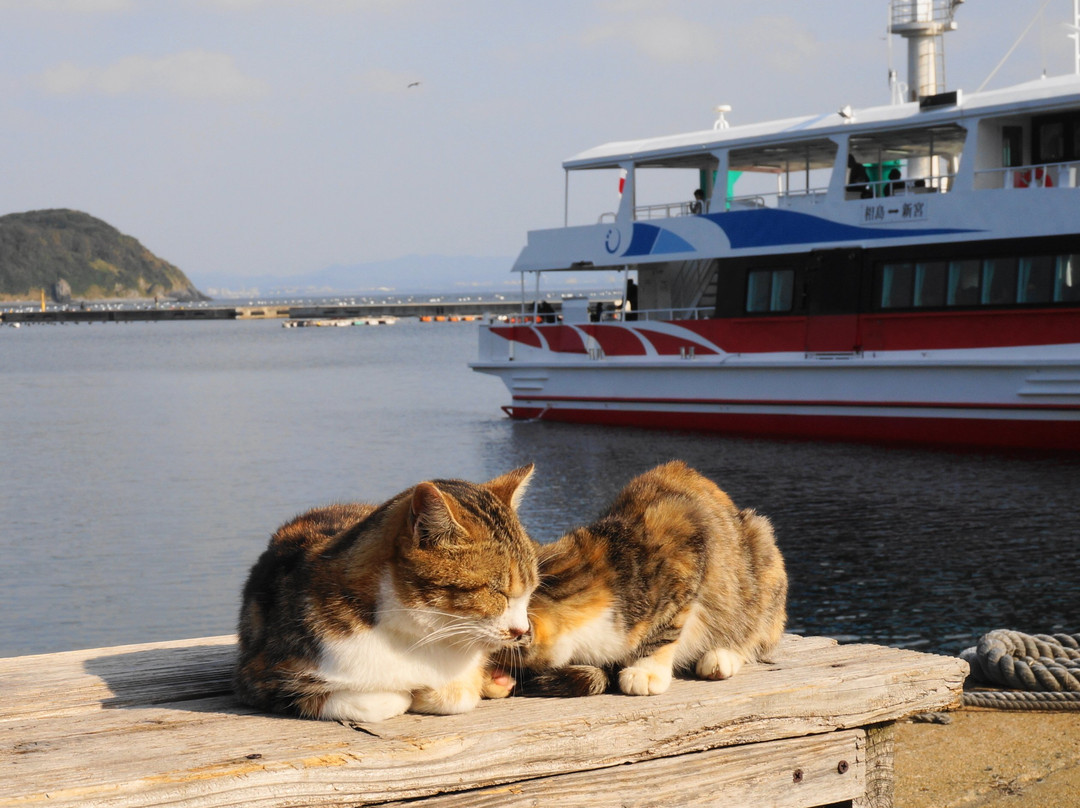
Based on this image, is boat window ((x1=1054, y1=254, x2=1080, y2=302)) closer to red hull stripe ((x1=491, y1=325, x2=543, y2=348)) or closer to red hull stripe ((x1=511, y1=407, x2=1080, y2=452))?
red hull stripe ((x1=511, y1=407, x2=1080, y2=452))

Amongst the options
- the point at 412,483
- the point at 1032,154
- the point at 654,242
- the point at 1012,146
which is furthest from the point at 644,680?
the point at 654,242

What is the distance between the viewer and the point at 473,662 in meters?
2.75

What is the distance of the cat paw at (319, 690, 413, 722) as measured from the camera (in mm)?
2617

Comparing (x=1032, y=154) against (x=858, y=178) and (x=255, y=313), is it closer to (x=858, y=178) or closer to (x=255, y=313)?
(x=858, y=178)

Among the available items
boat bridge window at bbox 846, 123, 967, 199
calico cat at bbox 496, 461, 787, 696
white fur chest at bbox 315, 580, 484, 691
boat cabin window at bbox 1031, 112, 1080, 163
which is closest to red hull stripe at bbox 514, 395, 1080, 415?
boat bridge window at bbox 846, 123, 967, 199

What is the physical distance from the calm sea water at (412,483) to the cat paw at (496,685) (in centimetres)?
726

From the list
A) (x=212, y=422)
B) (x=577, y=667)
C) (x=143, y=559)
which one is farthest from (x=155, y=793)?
(x=212, y=422)

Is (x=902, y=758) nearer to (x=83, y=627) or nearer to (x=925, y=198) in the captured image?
(x=83, y=627)

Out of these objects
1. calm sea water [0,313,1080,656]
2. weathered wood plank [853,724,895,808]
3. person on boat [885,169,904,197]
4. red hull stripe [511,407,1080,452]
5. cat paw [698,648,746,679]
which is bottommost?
calm sea water [0,313,1080,656]

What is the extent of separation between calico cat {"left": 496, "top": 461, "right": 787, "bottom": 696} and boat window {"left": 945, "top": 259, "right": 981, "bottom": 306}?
55.1 feet

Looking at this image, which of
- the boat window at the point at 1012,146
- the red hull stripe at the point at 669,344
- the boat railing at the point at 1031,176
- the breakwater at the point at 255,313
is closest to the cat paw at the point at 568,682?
the boat railing at the point at 1031,176

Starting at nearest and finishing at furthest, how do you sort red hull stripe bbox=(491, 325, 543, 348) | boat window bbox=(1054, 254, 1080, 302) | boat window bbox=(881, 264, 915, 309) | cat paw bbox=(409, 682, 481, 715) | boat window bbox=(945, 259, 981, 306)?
cat paw bbox=(409, 682, 481, 715) < boat window bbox=(1054, 254, 1080, 302) < boat window bbox=(945, 259, 981, 306) < boat window bbox=(881, 264, 915, 309) < red hull stripe bbox=(491, 325, 543, 348)

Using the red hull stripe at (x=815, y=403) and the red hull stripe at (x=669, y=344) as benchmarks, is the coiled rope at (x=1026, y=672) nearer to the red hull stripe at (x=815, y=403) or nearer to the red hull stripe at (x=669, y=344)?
the red hull stripe at (x=815, y=403)

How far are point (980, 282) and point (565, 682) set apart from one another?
17457mm
